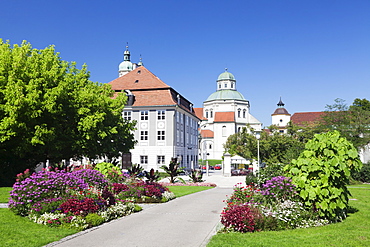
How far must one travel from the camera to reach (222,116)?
102 meters

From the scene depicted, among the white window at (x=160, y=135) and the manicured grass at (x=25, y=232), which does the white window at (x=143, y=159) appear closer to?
the white window at (x=160, y=135)

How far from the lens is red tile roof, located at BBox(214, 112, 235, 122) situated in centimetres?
10100

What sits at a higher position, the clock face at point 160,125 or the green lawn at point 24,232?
the clock face at point 160,125

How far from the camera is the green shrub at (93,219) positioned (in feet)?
34.0

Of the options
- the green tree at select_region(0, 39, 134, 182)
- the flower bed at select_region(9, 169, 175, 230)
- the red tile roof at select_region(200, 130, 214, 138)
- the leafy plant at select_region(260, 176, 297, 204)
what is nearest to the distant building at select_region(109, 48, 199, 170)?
the green tree at select_region(0, 39, 134, 182)

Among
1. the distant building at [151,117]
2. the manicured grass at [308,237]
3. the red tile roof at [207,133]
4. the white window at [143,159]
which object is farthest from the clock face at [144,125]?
the red tile roof at [207,133]

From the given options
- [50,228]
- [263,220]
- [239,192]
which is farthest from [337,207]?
[50,228]

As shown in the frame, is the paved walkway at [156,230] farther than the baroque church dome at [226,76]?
No

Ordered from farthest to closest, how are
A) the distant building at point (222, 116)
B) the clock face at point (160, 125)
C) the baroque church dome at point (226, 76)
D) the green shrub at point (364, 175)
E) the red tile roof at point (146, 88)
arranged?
the baroque church dome at point (226, 76) → the distant building at point (222, 116) → the clock face at point (160, 125) → the red tile roof at point (146, 88) → the green shrub at point (364, 175)

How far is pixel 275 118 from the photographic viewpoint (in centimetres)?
11725

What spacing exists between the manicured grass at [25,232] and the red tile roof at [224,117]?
3630 inches

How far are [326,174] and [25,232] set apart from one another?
8492 mm

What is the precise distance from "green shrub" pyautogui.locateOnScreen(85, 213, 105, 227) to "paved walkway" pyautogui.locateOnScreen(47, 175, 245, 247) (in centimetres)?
22

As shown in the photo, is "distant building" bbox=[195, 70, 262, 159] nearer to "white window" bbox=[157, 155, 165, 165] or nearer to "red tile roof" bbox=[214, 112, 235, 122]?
"red tile roof" bbox=[214, 112, 235, 122]
